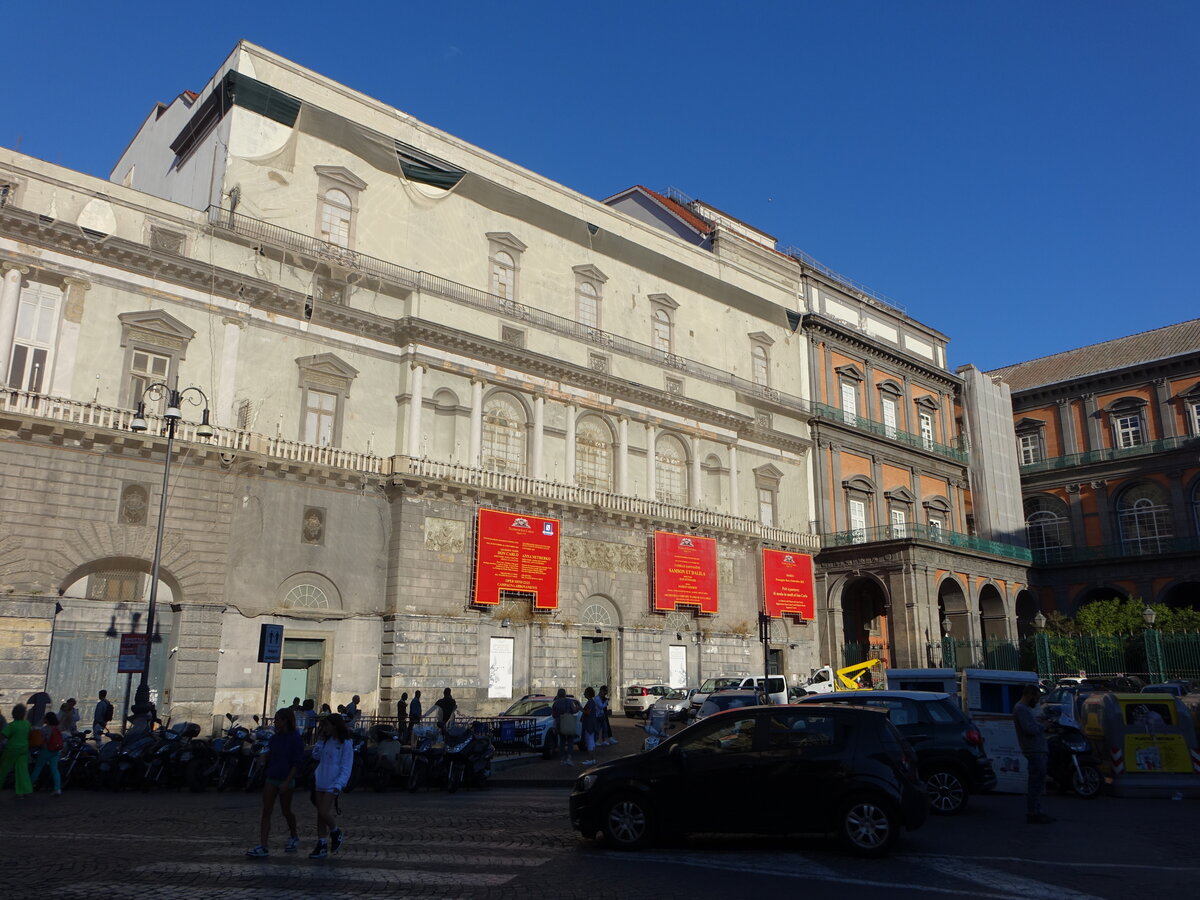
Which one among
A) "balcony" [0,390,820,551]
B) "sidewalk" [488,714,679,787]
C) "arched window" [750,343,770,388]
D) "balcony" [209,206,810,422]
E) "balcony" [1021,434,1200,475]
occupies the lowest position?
"sidewalk" [488,714,679,787]

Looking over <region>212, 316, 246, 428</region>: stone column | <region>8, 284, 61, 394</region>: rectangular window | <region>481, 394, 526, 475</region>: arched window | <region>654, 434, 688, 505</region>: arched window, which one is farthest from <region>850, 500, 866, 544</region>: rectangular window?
<region>8, 284, 61, 394</region>: rectangular window

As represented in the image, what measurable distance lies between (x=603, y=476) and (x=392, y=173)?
41.3ft

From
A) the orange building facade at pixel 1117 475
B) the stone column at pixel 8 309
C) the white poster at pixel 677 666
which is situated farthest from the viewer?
the orange building facade at pixel 1117 475

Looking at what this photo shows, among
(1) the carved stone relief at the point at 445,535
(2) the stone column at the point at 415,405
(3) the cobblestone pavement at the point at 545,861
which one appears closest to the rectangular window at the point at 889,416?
(1) the carved stone relief at the point at 445,535

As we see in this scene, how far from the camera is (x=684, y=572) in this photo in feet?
113

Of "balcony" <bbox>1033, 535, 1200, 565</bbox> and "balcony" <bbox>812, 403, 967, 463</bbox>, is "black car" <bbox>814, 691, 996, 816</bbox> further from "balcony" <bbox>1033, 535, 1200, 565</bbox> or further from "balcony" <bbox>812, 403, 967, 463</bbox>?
"balcony" <bbox>1033, 535, 1200, 565</bbox>

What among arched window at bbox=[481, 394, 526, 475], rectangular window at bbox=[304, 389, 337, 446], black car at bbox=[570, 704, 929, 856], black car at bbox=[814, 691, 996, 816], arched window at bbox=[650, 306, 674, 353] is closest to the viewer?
black car at bbox=[570, 704, 929, 856]

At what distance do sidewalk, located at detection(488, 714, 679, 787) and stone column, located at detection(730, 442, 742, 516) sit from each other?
49.1ft

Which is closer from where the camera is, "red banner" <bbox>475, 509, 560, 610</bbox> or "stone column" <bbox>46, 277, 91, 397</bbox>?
"stone column" <bbox>46, 277, 91, 397</bbox>

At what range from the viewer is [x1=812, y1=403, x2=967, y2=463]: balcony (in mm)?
43062

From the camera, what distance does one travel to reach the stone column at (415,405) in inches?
1111

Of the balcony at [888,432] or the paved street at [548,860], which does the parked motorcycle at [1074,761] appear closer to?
the paved street at [548,860]

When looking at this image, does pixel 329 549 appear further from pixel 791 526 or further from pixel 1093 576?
pixel 1093 576

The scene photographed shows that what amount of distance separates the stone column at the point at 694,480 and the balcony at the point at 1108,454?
25.1 meters
